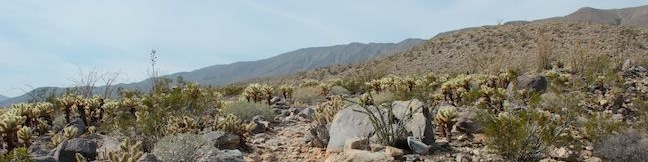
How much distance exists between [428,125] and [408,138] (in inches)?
23.5

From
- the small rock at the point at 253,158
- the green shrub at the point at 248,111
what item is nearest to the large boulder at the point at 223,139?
the small rock at the point at 253,158

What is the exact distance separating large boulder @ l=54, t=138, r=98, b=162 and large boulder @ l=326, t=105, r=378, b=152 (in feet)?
10.1

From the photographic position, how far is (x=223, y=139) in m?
7.50

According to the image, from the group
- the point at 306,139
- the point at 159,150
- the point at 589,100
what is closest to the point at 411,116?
the point at 306,139

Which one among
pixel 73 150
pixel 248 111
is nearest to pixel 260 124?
pixel 248 111

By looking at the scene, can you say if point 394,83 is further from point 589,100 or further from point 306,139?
point 306,139

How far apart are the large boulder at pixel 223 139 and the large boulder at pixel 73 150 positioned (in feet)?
4.69

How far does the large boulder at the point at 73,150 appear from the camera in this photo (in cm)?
688

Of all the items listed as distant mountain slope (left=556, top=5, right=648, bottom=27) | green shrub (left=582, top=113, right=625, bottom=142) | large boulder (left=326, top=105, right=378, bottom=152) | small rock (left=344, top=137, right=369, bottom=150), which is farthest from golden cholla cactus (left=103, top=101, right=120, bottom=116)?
distant mountain slope (left=556, top=5, right=648, bottom=27)

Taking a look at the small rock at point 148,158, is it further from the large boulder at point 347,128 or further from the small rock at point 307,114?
the small rock at point 307,114

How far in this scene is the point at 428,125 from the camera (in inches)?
288

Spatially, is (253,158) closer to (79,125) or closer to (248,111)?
(248,111)

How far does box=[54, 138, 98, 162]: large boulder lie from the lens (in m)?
6.88

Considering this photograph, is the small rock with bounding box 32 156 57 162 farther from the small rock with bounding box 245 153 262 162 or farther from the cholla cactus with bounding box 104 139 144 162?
the small rock with bounding box 245 153 262 162
